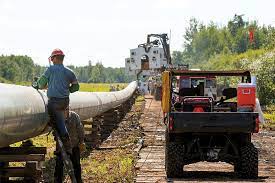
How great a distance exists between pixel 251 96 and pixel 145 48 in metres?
57.0

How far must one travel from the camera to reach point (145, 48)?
69.9 meters

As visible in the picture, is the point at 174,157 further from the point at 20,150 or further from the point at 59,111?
the point at 20,150

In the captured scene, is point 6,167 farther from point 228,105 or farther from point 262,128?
point 262,128

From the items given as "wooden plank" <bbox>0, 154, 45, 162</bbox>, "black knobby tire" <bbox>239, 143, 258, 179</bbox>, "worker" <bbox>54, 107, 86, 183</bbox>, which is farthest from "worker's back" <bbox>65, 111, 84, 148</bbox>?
"black knobby tire" <bbox>239, 143, 258, 179</bbox>

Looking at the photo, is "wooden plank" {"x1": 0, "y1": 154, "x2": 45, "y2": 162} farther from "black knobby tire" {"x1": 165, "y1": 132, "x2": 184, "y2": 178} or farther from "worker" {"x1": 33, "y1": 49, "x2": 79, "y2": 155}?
"black knobby tire" {"x1": 165, "y1": 132, "x2": 184, "y2": 178}

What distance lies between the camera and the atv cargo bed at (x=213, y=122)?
12438 millimetres

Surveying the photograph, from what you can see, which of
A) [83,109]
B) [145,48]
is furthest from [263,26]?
[83,109]

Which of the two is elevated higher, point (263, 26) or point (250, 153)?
point (263, 26)

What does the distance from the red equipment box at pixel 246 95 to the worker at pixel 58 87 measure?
3.99m

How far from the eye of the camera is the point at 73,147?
1050cm

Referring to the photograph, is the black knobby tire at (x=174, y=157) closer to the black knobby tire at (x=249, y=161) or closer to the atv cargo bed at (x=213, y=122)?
the atv cargo bed at (x=213, y=122)

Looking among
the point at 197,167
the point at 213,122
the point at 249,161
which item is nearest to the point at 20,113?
the point at 213,122

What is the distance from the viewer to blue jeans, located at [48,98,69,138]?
33.2ft

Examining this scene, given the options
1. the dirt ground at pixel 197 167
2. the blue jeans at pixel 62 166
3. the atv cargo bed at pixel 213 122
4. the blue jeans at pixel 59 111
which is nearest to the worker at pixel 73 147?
the blue jeans at pixel 62 166
